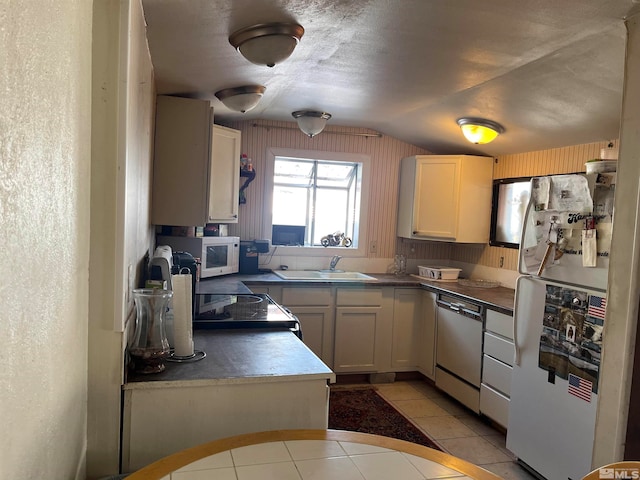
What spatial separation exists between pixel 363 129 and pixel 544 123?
1.74 meters

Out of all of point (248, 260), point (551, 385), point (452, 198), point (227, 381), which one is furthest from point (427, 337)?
point (227, 381)

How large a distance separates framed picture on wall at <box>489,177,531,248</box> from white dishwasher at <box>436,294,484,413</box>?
0.77 meters

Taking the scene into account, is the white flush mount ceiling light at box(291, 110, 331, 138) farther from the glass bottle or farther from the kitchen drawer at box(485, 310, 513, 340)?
the glass bottle

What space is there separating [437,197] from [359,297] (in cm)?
113

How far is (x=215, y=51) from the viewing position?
82.7 inches

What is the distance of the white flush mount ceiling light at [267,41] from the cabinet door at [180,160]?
3.27 ft

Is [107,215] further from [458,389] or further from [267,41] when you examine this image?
[458,389]

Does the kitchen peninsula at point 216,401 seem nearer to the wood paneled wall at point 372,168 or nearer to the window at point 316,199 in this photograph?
the wood paneled wall at point 372,168

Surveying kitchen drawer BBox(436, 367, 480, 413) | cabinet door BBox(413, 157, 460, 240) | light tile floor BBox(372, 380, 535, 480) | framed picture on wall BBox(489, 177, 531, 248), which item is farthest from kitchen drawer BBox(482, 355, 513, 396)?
cabinet door BBox(413, 157, 460, 240)

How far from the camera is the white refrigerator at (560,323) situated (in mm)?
2311


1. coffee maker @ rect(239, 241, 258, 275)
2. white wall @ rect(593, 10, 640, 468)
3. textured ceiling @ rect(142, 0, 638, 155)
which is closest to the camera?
textured ceiling @ rect(142, 0, 638, 155)

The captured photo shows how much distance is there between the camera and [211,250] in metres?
3.67

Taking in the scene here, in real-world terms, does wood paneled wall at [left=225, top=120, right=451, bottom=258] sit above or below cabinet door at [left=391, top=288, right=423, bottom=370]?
above

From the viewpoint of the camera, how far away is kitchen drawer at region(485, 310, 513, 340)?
3100 mm
